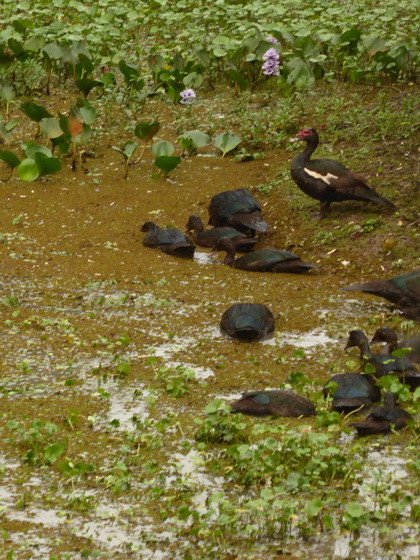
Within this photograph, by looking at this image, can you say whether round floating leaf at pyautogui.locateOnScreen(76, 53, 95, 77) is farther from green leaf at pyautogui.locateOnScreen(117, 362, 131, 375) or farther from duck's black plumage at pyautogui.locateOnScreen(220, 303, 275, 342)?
green leaf at pyautogui.locateOnScreen(117, 362, 131, 375)

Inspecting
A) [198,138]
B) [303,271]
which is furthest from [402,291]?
[198,138]

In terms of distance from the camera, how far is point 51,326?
6.14 metres

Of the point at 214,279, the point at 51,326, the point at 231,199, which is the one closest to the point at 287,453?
the point at 51,326

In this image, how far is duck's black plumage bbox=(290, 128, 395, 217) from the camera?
26.1 ft

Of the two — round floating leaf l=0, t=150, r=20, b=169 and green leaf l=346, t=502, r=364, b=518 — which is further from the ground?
green leaf l=346, t=502, r=364, b=518

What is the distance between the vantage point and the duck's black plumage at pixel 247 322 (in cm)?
595

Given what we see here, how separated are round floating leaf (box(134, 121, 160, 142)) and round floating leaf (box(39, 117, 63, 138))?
0.70 meters

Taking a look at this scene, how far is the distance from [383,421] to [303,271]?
2743mm

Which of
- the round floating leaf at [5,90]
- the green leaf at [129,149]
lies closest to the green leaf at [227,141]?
the green leaf at [129,149]

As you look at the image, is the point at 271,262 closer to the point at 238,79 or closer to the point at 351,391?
the point at 351,391

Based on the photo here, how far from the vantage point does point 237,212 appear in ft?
26.1

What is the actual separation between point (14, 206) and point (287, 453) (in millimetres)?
4816

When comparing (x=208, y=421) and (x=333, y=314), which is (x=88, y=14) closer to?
(x=333, y=314)

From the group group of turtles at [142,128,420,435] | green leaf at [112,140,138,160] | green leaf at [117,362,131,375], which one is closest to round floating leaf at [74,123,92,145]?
green leaf at [112,140,138,160]
